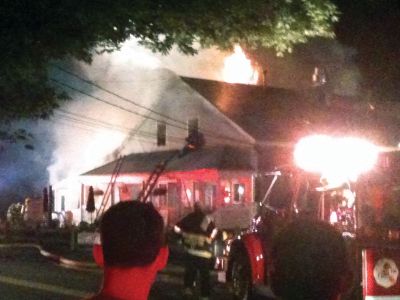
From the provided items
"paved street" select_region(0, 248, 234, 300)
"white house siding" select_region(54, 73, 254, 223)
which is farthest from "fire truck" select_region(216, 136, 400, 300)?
"white house siding" select_region(54, 73, 254, 223)

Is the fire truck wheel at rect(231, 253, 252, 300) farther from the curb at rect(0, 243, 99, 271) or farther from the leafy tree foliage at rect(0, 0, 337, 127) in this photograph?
the curb at rect(0, 243, 99, 271)

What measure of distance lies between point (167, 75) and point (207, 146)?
402 cm

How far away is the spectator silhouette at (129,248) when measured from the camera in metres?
2.84

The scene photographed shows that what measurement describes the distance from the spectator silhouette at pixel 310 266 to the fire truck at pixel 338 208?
6.19 m

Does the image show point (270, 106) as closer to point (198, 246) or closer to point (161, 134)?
point (161, 134)

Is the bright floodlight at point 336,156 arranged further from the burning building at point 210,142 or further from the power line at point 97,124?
the power line at point 97,124

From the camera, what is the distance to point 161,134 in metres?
32.9

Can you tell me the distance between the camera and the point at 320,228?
9.04 feet

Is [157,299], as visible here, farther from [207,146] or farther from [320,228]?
[207,146]

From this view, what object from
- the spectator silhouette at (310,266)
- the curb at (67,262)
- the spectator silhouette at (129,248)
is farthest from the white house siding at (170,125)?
the spectator silhouette at (310,266)

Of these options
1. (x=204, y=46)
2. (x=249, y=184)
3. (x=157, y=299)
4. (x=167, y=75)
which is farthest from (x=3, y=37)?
(x=167, y=75)

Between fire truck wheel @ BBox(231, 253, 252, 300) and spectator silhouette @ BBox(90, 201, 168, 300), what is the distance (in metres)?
9.01

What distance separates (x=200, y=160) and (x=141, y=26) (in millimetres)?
21174

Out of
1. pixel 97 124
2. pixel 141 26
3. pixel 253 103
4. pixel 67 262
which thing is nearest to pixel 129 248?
pixel 141 26
